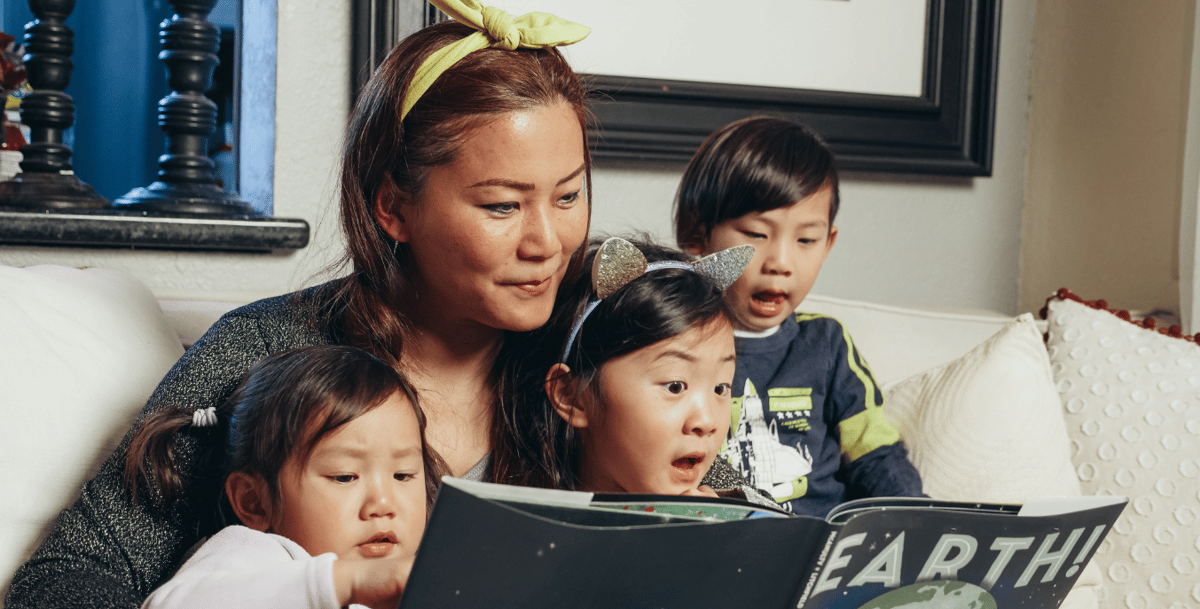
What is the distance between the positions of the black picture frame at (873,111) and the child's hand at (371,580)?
1174mm

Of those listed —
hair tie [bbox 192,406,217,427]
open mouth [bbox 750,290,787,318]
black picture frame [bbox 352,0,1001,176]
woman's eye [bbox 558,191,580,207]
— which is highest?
black picture frame [bbox 352,0,1001,176]

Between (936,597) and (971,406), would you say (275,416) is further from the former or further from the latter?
(971,406)

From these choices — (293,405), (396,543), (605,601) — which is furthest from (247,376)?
(605,601)

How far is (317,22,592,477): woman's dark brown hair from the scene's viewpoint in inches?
38.9

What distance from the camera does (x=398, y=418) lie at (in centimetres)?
93

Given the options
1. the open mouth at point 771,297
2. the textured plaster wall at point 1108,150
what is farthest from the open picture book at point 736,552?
the textured plaster wall at point 1108,150

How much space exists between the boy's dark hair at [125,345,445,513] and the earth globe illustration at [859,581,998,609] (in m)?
0.42

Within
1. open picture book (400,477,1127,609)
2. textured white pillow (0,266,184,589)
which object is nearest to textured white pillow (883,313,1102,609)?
open picture book (400,477,1127,609)

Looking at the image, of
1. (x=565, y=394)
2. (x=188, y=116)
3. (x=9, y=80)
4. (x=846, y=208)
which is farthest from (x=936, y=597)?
(x=9, y=80)

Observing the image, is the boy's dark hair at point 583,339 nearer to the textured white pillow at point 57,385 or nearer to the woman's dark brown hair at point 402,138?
the woman's dark brown hair at point 402,138

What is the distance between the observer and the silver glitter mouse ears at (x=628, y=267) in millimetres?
1084

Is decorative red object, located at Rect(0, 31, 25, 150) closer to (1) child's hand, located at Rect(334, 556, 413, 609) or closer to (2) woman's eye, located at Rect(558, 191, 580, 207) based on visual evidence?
(2) woman's eye, located at Rect(558, 191, 580, 207)

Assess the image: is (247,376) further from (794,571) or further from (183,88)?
(183,88)

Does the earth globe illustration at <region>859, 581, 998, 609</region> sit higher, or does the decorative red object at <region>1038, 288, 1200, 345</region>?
the decorative red object at <region>1038, 288, 1200, 345</region>
